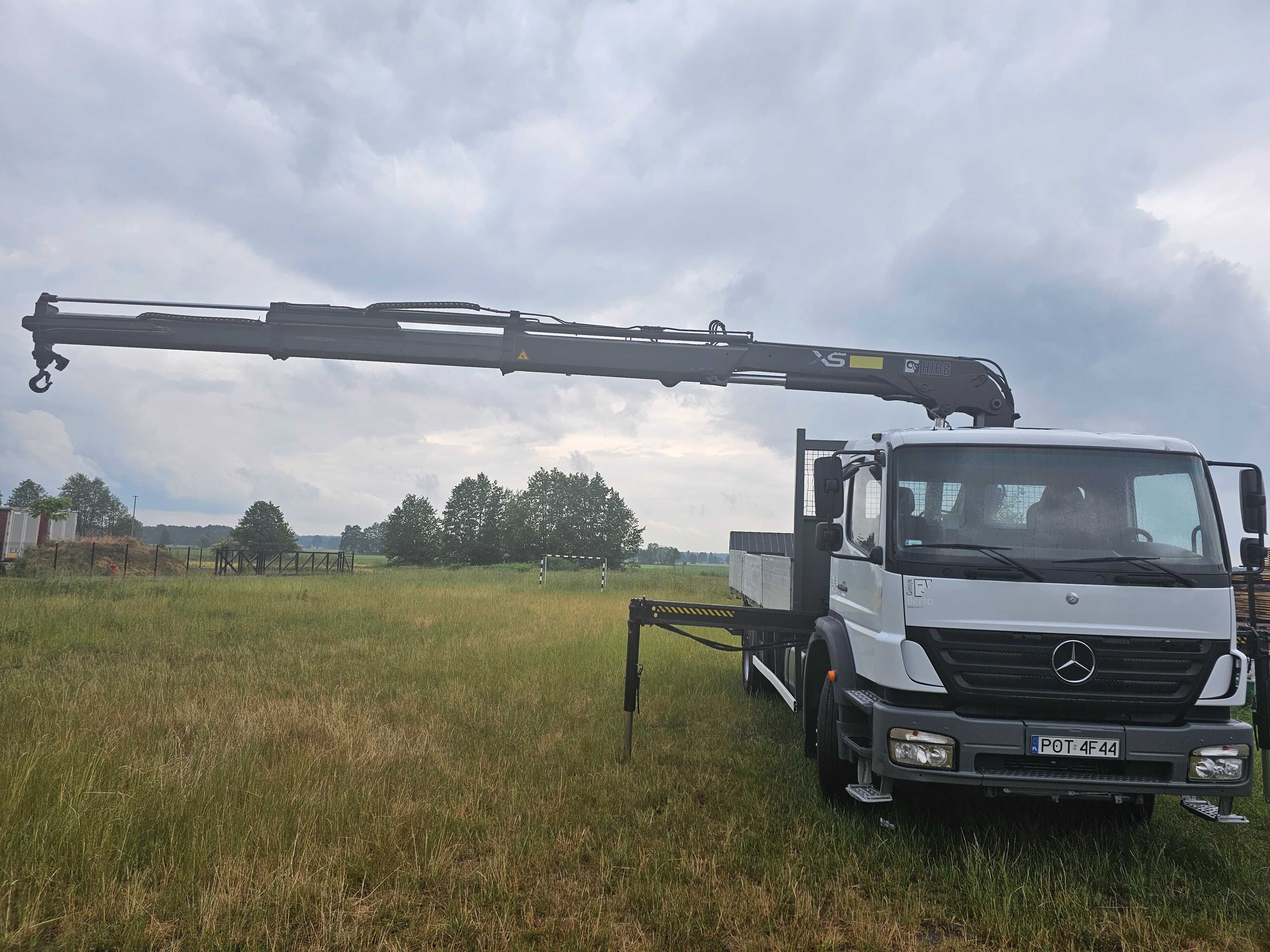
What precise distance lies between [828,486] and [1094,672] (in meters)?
1.90

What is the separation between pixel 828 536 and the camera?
554cm

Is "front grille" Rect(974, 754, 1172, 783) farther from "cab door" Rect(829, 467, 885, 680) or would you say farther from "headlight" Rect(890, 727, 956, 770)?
"cab door" Rect(829, 467, 885, 680)

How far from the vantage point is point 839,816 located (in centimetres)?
503

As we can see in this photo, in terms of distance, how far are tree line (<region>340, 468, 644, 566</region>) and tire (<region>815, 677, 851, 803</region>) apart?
64.9 m

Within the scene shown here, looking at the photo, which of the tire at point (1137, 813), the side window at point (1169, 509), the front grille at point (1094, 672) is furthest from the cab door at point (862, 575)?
the tire at point (1137, 813)

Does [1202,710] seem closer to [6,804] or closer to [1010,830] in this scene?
[1010,830]

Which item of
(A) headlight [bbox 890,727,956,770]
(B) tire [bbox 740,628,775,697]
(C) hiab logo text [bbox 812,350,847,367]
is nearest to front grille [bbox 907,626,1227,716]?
(A) headlight [bbox 890,727,956,770]

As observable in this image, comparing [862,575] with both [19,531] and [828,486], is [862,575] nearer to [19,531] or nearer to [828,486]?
[828,486]

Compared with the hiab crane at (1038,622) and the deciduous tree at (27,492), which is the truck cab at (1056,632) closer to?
the hiab crane at (1038,622)

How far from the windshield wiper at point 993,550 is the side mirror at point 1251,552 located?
137 centimetres

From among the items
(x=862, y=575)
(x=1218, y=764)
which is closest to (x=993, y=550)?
(x=862, y=575)

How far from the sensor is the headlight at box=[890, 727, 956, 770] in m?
4.29

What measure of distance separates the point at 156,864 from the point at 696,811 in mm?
3167

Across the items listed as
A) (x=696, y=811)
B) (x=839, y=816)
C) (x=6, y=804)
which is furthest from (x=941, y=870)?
(x=6, y=804)
